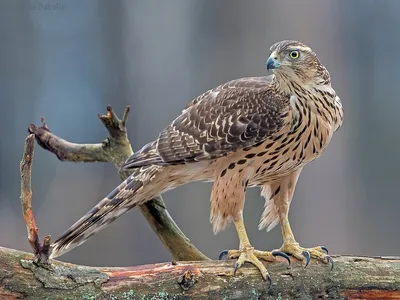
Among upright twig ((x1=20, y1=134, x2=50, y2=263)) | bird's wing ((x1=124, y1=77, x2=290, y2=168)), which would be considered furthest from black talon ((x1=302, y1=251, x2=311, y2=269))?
upright twig ((x1=20, y1=134, x2=50, y2=263))

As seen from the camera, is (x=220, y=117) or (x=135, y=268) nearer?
(x=135, y=268)

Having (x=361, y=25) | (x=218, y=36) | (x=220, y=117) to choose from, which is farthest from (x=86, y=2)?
(x=220, y=117)

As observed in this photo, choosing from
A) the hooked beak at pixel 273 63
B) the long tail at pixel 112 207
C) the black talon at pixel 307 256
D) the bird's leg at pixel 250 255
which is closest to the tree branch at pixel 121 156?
the long tail at pixel 112 207

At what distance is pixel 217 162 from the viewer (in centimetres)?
253

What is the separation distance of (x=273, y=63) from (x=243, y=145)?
34cm

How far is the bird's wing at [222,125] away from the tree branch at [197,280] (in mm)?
497

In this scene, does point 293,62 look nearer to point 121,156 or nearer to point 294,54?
point 294,54

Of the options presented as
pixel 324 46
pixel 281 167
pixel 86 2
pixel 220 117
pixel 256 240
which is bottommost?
pixel 256 240

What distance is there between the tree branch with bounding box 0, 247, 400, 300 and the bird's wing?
1.63 ft

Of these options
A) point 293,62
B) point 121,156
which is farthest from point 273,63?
point 121,156

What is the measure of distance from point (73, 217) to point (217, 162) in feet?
5.58

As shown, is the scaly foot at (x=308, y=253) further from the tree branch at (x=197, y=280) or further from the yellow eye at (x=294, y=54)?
the yellow eye at (x=294, y=54)

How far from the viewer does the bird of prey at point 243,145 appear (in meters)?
2.41

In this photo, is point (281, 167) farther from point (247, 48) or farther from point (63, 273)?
point (247, 48)
